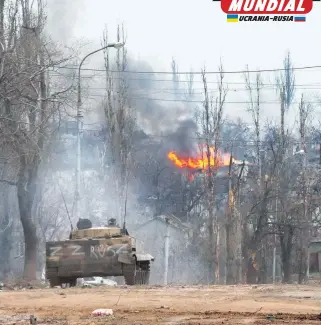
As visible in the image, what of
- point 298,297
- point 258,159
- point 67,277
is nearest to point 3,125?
point 67,277

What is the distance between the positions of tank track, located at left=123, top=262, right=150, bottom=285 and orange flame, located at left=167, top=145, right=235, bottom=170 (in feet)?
64.5

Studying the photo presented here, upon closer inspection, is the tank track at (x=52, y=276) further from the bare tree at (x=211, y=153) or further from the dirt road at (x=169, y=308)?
the bare tree at (x=211, y=153)

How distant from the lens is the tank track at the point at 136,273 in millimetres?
19375

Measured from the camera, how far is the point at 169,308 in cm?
1085

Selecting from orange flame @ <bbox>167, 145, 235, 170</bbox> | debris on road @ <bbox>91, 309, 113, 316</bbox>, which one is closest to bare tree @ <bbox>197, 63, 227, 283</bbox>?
orange flame @ <bbox>167, 145, 235, 170</bbox>

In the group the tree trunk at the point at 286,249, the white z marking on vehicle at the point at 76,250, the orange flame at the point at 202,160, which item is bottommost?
the tree trunk at the point at 286,249

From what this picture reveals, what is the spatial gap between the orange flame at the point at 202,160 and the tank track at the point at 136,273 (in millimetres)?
19654

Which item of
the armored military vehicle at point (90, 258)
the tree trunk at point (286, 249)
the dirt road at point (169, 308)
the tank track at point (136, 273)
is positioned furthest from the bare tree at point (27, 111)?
the tree trunk at point (286, 249)

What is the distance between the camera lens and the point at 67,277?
1986 centimetres

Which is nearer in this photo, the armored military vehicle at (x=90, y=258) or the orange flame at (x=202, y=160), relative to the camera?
the armored military vehicle at (x=90, y=258)

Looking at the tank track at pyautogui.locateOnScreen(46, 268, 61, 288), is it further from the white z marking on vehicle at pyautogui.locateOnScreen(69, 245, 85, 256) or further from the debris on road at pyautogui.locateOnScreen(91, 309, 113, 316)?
the debris on road at pyautogui.locateOnScreen(91, 309, 113, 316)

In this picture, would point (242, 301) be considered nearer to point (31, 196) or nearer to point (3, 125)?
point (3, 125)

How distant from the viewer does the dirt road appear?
9219 millimetres

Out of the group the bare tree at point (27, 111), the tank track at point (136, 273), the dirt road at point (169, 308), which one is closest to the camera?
the dirt road at point (169, 308)
